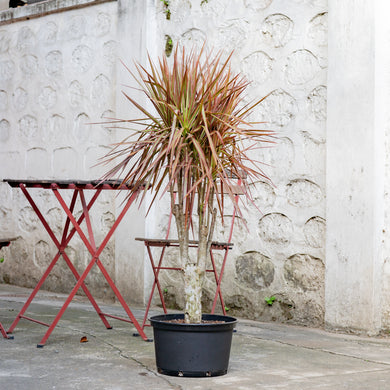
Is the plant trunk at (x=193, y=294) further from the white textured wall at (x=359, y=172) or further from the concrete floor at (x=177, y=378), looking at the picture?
the white textured wall at (x=359, y=172)

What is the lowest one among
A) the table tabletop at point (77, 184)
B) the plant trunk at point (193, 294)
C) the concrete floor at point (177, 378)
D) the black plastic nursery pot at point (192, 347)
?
the concrete floor at point (177, 378)

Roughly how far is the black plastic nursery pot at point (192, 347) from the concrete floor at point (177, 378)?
0.05 m

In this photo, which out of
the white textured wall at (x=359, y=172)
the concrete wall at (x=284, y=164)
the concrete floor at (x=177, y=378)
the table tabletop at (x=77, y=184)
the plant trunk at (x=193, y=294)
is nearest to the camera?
the concrete floor at (x=177, y=378)

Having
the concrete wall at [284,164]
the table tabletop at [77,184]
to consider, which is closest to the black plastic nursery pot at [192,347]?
the table tabletop at [77,184]

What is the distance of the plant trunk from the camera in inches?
143

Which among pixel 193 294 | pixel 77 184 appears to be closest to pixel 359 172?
pixel 193 294

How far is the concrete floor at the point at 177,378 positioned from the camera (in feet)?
11.1

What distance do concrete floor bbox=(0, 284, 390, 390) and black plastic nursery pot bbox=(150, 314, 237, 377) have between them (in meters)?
0.05

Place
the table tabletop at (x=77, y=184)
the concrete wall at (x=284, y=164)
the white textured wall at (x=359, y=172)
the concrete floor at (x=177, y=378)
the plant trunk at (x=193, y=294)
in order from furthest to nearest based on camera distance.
A: the concrete wall at (x=284, y=164)
the white textured wall at (x=359, y=172)
the table tabletop at (x=77, y=184)
the plant trunk at (x=193, y=294)
the concrete floor at (x=177, y=378)

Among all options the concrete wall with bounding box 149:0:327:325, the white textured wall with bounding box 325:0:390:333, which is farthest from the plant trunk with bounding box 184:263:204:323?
the concrete wall with bounding box 149:0:327:325

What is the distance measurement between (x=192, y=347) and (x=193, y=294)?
11.7 inches

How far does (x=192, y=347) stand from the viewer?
11.3 feet

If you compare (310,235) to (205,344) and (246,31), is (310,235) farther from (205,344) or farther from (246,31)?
(205,344)

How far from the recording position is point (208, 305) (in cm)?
578
